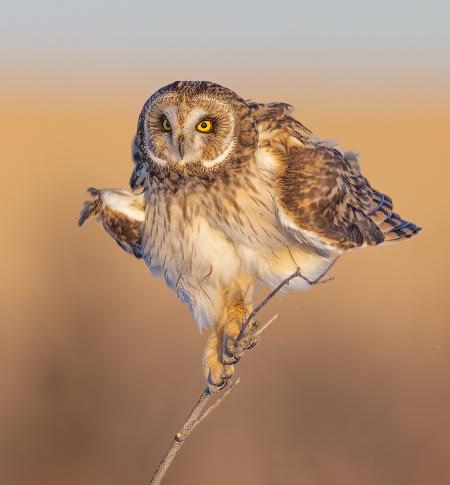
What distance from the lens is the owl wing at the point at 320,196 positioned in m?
4.80

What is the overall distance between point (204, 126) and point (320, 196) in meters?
0.60

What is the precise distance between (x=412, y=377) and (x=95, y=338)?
3.13 metres

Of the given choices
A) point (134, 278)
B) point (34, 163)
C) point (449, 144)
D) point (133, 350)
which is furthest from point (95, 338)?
point (449, 144)

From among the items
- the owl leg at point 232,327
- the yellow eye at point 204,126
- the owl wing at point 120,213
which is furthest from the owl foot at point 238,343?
the yellow eye at point 204,126

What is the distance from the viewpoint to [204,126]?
4953mm

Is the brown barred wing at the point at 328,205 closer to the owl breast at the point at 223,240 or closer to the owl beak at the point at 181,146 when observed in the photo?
the owl breast at the point at 223,240

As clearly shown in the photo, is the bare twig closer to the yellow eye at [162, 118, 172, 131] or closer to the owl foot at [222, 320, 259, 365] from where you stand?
the owl foot at [222, 320, 259, 365]

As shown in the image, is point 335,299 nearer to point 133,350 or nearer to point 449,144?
point 133,350

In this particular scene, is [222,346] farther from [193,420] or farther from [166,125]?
[193,420]

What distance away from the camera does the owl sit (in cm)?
485

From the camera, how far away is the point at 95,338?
9414 millimetres

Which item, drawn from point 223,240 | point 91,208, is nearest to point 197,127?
point 223,240

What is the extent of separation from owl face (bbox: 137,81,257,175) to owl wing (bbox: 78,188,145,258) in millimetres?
348

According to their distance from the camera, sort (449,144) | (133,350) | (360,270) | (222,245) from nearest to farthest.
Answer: (222,245) < (133,350) < (360,270) < (449,144)
